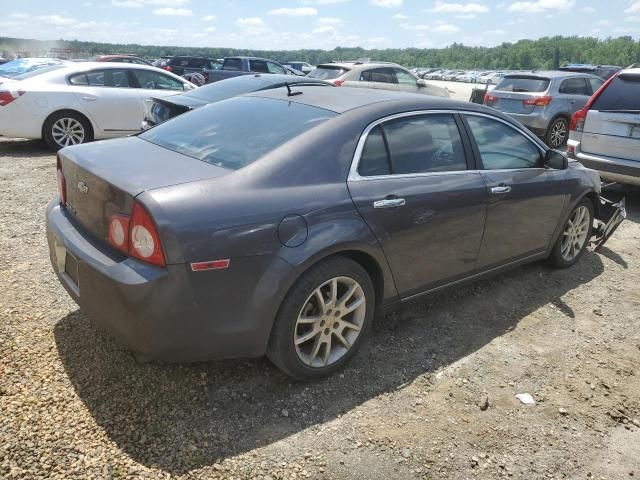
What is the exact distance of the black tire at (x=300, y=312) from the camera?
2.68 meters

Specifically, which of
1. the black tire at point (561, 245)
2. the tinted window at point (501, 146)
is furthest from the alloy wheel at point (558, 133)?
the tinted window at point (501, 146)

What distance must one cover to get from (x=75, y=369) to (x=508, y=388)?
245 cm

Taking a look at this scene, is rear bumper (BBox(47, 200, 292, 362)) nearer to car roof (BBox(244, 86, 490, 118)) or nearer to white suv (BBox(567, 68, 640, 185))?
car roof (BBox(244, 86, 490, 118))

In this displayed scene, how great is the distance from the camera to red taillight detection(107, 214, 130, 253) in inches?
96.3

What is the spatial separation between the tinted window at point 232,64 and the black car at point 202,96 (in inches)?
521

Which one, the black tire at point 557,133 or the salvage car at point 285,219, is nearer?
the salvage car at point 285,219

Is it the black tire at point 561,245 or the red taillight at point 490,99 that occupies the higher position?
the red taillight at point 490,99

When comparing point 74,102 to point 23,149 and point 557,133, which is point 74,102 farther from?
point 557,133

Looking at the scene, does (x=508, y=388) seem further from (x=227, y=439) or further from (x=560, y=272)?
(x=560, y=272)

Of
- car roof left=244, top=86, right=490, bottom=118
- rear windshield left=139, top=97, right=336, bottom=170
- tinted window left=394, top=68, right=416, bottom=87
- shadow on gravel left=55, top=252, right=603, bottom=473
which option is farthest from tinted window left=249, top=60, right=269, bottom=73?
shadow on gravel left=55, top=252, right=603, bottom=473

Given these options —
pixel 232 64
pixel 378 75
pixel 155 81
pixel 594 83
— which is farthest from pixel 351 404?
pixel 232 64

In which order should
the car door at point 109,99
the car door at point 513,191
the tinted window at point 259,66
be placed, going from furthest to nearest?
1. the tinted window at point 259,66
2. the car door at point 109,99
3. the car door at point 513,191

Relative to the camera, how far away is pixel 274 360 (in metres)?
2.79

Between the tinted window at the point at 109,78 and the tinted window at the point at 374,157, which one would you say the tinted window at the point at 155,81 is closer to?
the tinted window at the point at 109,78
